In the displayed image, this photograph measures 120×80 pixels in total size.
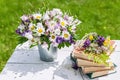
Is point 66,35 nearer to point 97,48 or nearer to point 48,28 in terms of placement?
point 48,28

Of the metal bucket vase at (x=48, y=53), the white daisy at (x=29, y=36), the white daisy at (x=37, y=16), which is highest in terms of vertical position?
the white daisy at (x=37, y=16)

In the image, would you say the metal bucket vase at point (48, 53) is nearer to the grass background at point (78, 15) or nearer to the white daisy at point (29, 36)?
the white daisy at point (29, 36)

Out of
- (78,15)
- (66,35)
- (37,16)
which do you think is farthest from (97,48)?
(78,15)

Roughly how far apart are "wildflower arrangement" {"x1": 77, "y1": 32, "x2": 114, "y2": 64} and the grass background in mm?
1630

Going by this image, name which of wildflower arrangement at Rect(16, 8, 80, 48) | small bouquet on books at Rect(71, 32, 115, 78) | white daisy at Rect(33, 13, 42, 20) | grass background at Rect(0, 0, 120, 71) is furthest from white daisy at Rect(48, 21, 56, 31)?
grass background at Rect(0, 0, 120, 71)

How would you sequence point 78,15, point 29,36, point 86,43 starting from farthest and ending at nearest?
point 78,15 → point 86,43 → point 29,36

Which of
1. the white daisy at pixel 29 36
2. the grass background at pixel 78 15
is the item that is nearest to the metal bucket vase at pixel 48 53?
the white daisy at pixel 29 36

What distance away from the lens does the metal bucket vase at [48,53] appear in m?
2.75

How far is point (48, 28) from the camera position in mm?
2592

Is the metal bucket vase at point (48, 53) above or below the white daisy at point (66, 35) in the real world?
below

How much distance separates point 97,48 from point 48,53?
39 centimetres

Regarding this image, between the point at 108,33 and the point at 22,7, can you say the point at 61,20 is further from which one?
the point at 22,7

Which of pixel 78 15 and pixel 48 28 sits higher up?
pixel 78 15

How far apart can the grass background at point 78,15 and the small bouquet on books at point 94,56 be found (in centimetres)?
164
